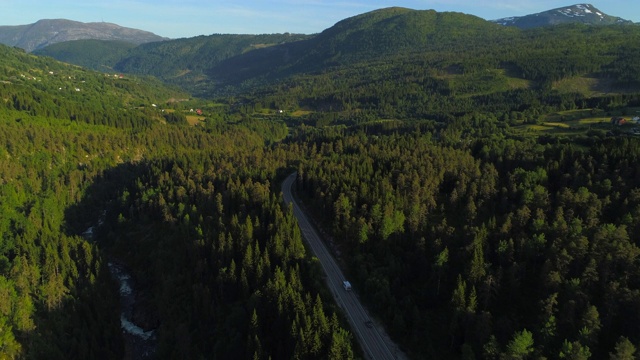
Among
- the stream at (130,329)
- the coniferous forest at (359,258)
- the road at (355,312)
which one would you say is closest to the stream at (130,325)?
the stream at (130,329)

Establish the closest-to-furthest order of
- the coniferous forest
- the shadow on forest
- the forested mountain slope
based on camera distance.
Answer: the coniferous forest, the forested mountain slope, the shadow on forest

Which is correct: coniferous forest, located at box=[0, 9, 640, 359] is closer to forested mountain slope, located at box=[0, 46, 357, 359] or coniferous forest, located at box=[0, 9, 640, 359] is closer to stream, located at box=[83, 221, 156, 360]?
forested mountain slope, located at box=[0, 46, 357, 359]

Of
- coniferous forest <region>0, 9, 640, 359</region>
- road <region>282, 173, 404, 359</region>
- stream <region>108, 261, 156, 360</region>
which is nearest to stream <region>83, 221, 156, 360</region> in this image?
stream <region>108, 261, 156, 360</region>

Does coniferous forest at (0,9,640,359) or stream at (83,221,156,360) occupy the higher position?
coniferous forest at (0,9,640,359)

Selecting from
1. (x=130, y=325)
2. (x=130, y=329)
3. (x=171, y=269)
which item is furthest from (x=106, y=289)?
(x=171, y=269)

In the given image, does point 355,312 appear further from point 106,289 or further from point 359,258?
point 106,289

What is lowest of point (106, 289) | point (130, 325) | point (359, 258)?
point (130, 325)

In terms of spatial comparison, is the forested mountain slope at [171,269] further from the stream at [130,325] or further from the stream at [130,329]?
the stream at [130,329]

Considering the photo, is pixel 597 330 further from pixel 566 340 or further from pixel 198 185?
pixel 198 185

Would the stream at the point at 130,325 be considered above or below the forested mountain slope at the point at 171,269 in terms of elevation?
below
